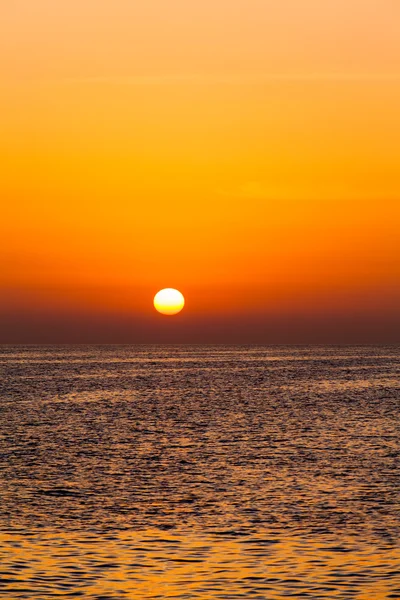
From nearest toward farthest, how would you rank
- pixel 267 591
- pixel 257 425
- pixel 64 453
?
pixel 267 591 → pixel 64 453 → pixel 257 425

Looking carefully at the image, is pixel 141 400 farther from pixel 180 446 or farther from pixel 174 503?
pixel 174 503

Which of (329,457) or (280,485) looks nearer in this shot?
(280,485)

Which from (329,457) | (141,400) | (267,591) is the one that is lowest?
(267,591)

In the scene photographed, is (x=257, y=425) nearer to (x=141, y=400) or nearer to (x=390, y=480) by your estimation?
(x=390, y=480)

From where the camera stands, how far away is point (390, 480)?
43.2m

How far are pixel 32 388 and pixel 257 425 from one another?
72719 mm

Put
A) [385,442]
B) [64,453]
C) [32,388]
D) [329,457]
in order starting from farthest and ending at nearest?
[32,388]
[385,442]
[64,453]
[329,457]

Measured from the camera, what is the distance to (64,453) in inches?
2190

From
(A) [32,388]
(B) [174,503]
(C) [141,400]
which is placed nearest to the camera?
(B) [174,503]

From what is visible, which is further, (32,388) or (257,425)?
(32,388)

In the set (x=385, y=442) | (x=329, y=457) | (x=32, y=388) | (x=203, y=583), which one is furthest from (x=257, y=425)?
(x=32, y=388)

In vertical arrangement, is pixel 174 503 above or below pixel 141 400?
below

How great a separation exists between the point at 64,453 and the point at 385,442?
20.8 meters

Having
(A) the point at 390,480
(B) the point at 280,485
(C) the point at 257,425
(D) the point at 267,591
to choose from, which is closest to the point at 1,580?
(D) the point at 267,591
